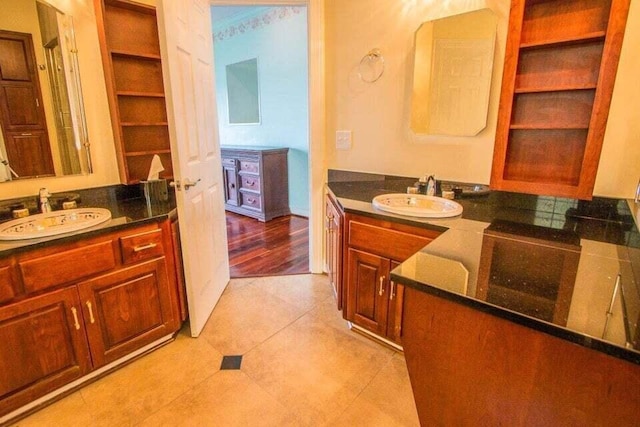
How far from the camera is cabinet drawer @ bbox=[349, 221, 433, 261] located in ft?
5.27

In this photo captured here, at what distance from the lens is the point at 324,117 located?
2553mm

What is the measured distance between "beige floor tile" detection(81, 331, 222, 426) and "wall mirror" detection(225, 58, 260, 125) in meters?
3.57

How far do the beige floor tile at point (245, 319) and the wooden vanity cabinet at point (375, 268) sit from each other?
521 millimetres

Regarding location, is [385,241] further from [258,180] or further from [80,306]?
[258,180]

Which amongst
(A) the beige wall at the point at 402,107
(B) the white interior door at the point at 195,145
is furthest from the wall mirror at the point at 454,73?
(B) the white interior door at the point at 195,145

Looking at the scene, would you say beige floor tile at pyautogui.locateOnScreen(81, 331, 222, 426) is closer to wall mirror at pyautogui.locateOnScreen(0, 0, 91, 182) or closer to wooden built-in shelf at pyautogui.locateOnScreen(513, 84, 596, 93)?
wall mirror at pyautogui.locateOnScreen(0, 0, 91, 182)

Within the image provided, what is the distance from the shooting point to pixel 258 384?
166 centimetres

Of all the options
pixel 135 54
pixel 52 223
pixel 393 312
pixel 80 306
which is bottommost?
pixel 393 312

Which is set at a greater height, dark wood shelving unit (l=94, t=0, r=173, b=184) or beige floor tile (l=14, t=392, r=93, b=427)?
dark wood shelving unit (l=94, t=0, r=173, b=184)

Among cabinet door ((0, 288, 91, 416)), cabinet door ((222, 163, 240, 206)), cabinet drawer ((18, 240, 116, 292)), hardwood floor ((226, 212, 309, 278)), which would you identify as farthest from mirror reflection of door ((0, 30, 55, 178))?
cabinet door ((222, 163, 240, 206))

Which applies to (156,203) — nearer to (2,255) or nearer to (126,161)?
(126,161)

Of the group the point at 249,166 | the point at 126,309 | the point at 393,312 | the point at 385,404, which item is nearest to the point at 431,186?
the point at 393,312

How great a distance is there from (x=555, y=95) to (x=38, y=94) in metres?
2.58

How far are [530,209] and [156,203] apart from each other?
6.89 ft
